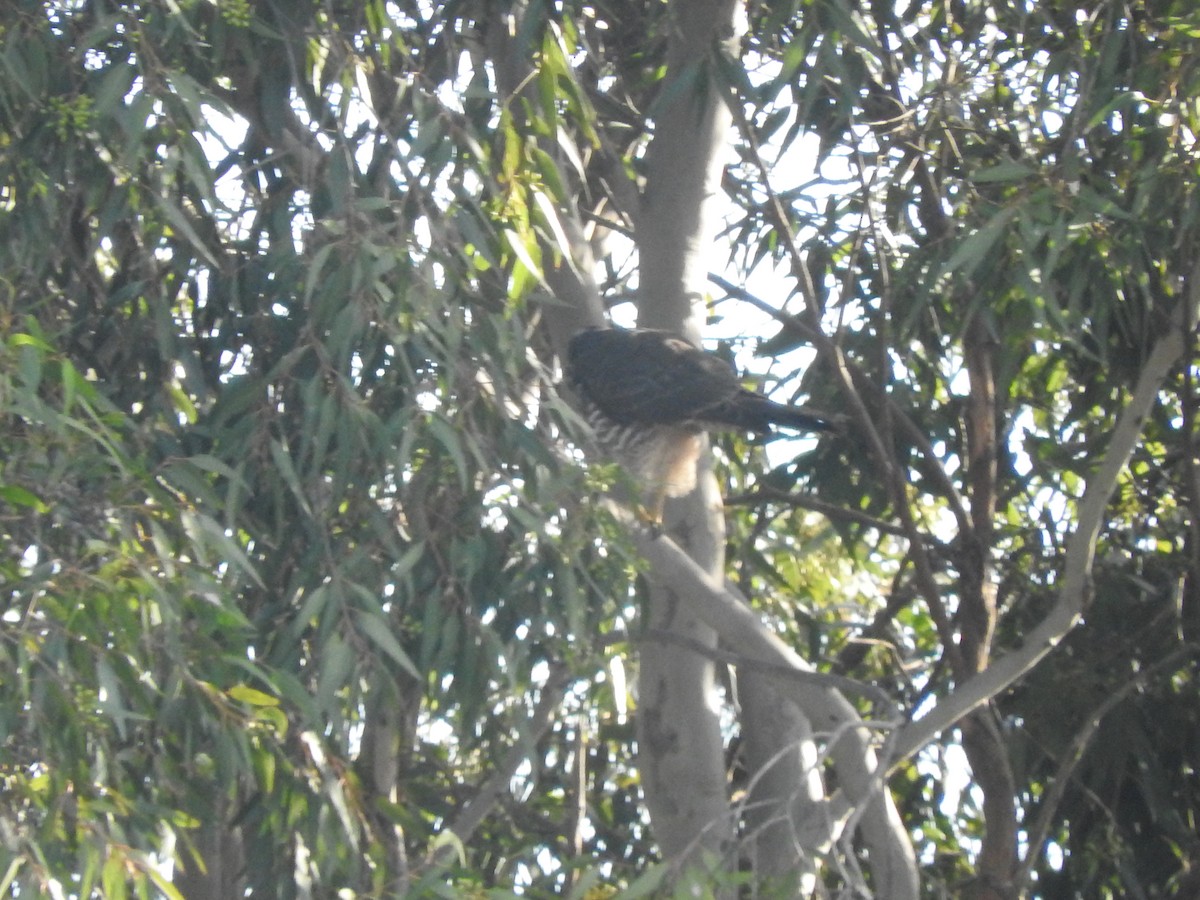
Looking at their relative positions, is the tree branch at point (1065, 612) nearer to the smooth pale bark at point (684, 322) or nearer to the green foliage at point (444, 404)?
the green foliage at point (444, 404)

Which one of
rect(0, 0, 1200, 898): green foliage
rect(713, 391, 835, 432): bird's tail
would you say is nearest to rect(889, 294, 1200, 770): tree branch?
rect(0, 0, 1200, 898): green foliage

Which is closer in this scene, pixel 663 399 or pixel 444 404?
pixel 444 404

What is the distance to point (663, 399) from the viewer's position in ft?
14.9

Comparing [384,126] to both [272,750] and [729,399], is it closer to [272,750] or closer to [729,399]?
[272,750]

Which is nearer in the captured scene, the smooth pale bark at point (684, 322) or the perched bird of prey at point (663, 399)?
the smooth pale bark at point (684, 322)

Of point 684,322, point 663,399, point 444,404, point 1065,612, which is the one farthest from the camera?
point 663,399

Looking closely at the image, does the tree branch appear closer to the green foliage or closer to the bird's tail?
the green foliage

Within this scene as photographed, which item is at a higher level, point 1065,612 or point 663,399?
point 663,399

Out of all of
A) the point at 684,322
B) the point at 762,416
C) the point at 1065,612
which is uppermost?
the point at 684,322

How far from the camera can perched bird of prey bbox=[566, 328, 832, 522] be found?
4.14m

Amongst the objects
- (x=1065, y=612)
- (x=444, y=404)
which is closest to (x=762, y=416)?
(x=1065, y=612)

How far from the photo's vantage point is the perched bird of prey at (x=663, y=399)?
4137 millimetres

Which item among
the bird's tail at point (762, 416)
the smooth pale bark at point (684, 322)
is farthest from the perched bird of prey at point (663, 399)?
the smooth pale bark at point (684, 322)

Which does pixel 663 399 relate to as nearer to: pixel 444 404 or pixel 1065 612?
pixel 1065 612
